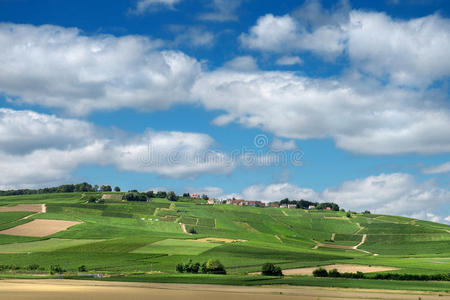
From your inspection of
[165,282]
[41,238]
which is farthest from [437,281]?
[41,238]

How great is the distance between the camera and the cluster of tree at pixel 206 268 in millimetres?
Answer: 98625

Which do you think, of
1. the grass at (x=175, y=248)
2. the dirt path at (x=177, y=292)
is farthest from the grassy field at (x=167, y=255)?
the dirt path at (x=177, y=292)

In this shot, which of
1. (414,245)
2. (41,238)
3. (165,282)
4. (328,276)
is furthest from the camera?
(414,245)

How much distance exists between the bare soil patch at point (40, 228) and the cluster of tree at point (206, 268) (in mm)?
84227

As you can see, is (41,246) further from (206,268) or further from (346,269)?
(346,269)

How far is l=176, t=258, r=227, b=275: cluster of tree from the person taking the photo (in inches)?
3883

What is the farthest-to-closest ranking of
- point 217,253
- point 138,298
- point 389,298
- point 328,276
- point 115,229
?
1. point 115,229
2. point 217,253
3. point 328,276
4. point 389,298
5. point 138,298

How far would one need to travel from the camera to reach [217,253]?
13025 cm

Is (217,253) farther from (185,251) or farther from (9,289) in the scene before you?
(9,289)

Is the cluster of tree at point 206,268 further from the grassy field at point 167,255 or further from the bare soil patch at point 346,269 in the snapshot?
the bare soil patch at point 346,269

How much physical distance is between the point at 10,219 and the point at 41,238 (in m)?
38.6

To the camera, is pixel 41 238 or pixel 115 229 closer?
pixel 41 238

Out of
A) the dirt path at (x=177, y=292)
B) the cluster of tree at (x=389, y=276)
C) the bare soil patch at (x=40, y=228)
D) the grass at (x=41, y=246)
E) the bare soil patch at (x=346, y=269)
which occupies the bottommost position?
the bare soil patch at (x=346, y=269)

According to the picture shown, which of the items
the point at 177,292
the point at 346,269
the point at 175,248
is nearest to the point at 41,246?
the point at 175,248
